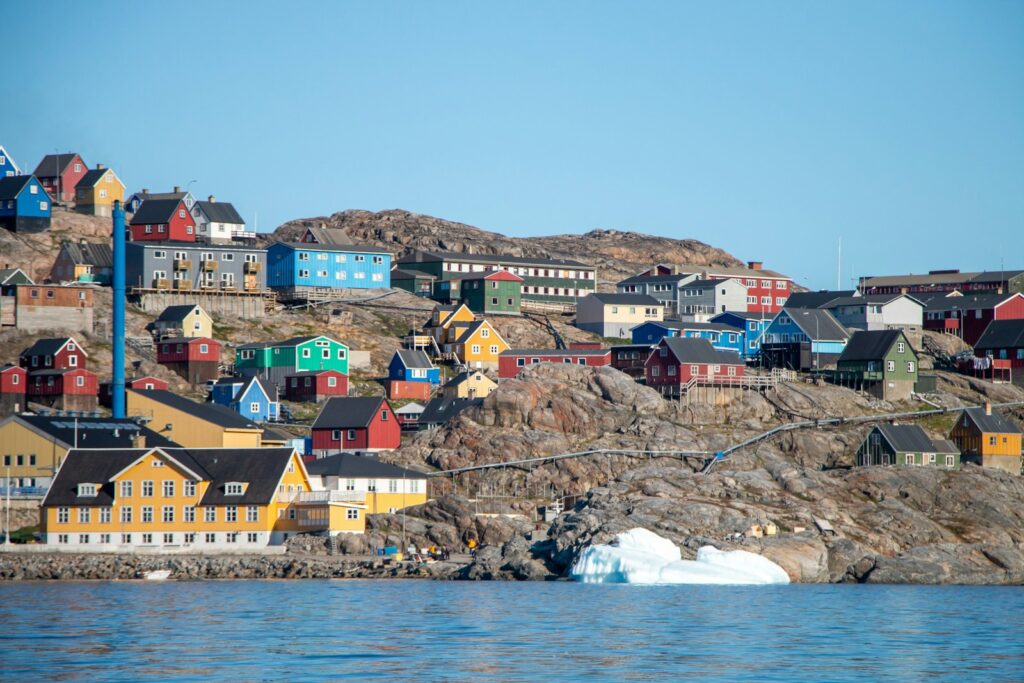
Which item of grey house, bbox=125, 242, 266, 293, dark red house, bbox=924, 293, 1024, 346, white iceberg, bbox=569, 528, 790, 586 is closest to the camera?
white iceberg, bbox=569, 528, 790, 586

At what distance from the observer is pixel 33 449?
84125 mm

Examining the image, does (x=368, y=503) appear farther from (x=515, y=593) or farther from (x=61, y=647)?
(x=61, y=647)

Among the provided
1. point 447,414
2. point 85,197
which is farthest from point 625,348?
point 85,197

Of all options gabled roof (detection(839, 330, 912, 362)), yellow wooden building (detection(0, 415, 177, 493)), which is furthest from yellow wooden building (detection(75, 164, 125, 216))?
gabled roof (detection(839, 330, 912, 362))

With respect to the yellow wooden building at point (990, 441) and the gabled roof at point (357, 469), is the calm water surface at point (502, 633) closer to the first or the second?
the gabled roof at point (357, 469)

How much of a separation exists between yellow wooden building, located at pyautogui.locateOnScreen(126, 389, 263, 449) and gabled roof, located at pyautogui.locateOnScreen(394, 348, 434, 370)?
16.9 meters

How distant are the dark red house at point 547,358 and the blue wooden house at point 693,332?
294 inches

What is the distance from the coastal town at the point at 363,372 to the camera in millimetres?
79750

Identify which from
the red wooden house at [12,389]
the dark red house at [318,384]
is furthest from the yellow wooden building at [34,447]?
the dark red house at [318,384]

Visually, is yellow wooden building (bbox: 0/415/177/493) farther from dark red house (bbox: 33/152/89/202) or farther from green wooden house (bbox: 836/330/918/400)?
dark red house (bbox: 33/152/89/202)

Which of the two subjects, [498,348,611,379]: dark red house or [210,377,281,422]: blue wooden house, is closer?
[210,377,281,422]: blue wooden house

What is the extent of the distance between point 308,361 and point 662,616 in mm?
53252

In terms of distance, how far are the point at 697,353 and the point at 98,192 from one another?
56.4 m

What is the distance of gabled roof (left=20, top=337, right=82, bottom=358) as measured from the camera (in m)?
97.7
